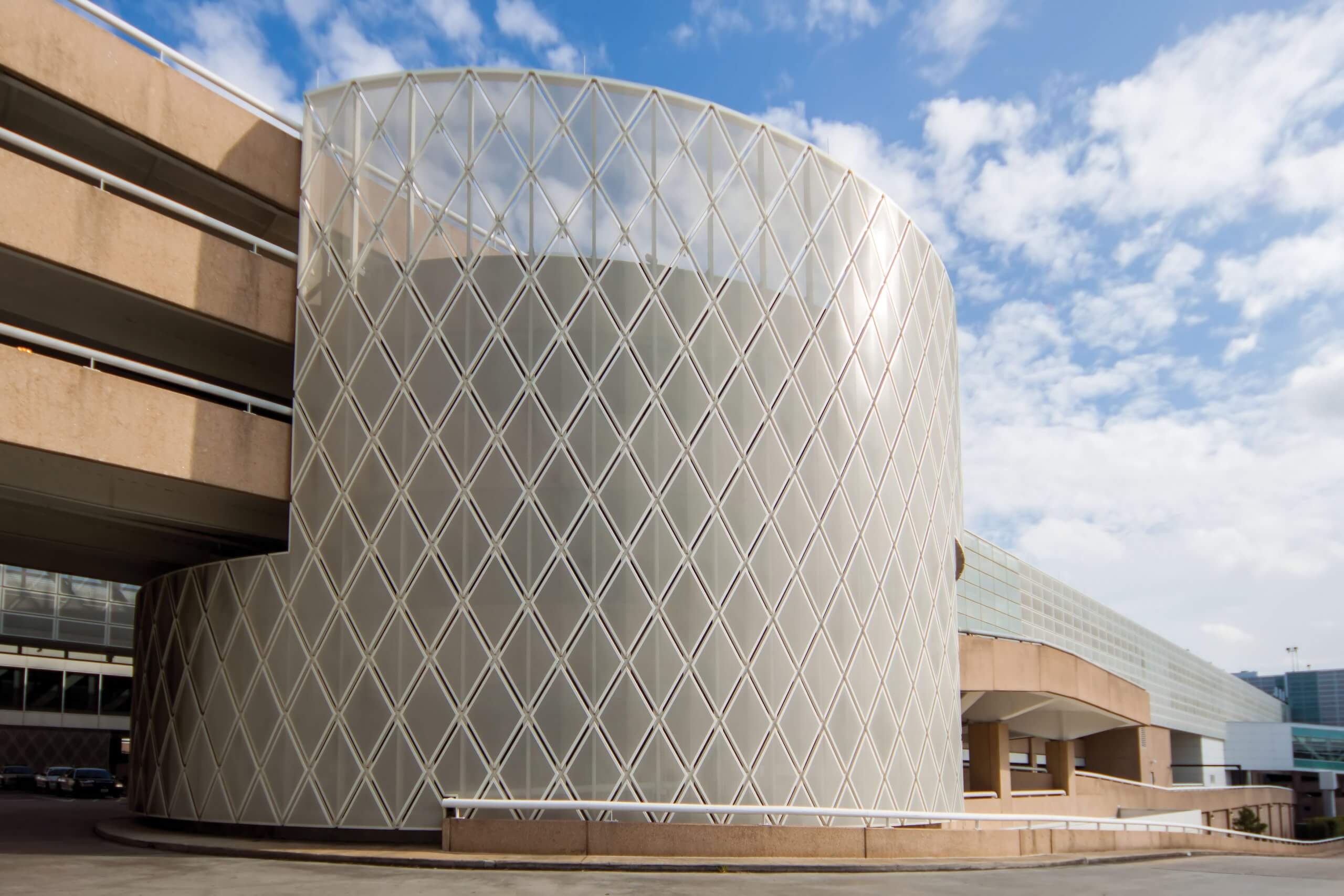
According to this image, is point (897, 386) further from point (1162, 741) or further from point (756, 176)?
point (1162, 741)

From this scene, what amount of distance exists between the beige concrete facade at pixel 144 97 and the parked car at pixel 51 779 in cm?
2830

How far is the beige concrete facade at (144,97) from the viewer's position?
61.2ft

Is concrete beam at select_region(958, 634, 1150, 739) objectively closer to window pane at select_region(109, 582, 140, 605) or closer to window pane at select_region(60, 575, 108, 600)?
window pane at select_region(109, 582, 140, 605)

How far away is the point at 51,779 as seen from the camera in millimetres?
41562

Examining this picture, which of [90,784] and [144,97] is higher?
[144,97]

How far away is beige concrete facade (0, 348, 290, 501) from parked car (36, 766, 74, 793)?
26406 millimetres

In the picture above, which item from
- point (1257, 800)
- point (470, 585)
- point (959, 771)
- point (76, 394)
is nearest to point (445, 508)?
point (470, 585)

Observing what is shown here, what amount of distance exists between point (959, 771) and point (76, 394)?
19014mm

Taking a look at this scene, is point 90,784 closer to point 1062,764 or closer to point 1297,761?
point 1062,764

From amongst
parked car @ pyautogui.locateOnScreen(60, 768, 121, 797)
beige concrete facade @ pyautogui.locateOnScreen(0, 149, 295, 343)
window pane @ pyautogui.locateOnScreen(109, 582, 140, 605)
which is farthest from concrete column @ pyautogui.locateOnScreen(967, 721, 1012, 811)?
window pane @ pyautogui.locateOnScreen(109, 582, 140, 605)

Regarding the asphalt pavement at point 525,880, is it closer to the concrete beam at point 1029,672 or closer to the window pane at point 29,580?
the concrete beam at point 1029,672

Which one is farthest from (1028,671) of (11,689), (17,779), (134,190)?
(11,689)

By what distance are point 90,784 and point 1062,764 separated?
34.2 m

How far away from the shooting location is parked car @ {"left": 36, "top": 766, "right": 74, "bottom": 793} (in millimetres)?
40719
